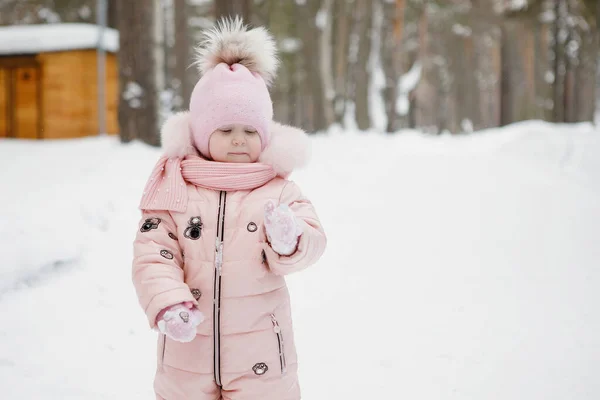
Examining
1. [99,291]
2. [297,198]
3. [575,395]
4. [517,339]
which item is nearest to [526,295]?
[517,339]

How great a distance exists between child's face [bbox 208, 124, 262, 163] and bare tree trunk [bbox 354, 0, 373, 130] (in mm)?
15869

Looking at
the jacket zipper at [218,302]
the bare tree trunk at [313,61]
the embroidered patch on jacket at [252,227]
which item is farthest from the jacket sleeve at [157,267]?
the bare tree trunk at [313,61]

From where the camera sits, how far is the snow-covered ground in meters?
3.21

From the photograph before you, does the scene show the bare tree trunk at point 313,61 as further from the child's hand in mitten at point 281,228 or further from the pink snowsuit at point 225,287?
the child's hand in mitten at point 281,228

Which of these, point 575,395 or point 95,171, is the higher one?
point 95,171

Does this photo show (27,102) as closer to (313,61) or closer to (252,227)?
(313,61)

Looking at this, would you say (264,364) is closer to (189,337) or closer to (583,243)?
(189,337)

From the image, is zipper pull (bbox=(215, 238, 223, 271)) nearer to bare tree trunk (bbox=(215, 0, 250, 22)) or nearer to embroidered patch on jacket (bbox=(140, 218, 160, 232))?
embroidered patch on jacket (bbox=(140, 218, 160, 232))

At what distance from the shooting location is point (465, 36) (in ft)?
95.8

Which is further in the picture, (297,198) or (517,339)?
(517,339)

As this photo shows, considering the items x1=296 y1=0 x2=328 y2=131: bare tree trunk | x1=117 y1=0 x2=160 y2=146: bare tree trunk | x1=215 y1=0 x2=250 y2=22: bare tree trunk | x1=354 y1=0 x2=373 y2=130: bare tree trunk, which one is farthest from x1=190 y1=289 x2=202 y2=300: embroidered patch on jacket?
x1=354 y1=0 x2=373 y2=130: bare tree trunk

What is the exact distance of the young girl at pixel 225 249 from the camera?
189cm

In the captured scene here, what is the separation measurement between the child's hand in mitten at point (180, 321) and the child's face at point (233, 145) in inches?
24.5

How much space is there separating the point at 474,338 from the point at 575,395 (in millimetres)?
772
